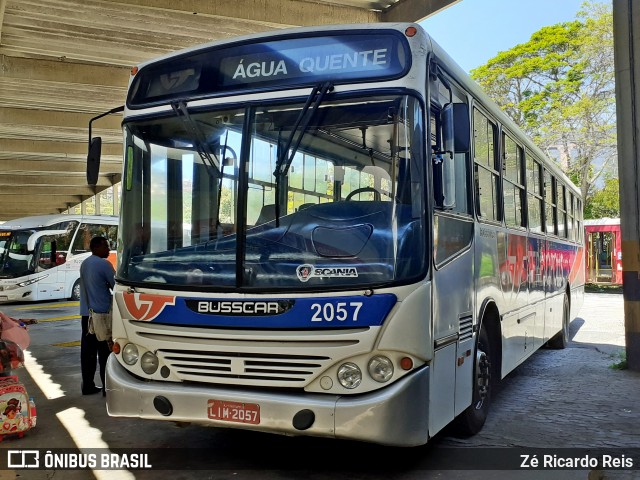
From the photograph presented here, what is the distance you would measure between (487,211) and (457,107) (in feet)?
5.45

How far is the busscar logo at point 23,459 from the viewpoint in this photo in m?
5.21

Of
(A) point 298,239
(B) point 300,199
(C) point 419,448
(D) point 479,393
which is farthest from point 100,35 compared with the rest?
(C) point 419,448

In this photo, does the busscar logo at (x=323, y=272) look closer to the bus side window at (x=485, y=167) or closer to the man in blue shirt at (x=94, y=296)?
the bus side window at (x=485, y=167)

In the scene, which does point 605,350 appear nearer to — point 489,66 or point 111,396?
point 111,396

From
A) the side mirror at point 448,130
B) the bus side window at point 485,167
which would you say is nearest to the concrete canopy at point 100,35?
the bus side window at point 485,167

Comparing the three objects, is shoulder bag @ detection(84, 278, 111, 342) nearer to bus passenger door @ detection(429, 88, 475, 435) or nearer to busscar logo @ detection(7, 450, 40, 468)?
busscar logo @ detection(7, 450, 40, 468)

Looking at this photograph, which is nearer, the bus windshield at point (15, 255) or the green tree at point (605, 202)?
the bus windshield at point (15, 255)

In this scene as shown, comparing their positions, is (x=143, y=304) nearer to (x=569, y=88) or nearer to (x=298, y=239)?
(x=298, y=239)

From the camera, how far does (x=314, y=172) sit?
469 centimetres

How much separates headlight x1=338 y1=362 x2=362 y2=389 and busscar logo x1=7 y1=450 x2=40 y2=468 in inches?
102

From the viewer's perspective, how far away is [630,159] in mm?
9180

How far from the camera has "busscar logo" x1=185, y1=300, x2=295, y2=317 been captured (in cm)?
444

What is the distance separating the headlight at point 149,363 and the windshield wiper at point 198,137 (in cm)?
141

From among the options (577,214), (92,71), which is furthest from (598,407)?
(92,71)
